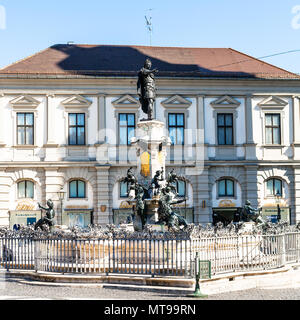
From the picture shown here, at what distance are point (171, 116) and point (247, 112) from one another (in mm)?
4744

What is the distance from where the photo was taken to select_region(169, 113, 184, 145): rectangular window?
37.2m

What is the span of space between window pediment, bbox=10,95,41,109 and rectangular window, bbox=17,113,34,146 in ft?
1.61

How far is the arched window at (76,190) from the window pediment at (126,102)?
17.2 ft

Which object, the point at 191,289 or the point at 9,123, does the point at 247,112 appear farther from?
the point at 191,289

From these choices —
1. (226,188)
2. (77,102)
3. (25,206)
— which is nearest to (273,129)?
(226,188)

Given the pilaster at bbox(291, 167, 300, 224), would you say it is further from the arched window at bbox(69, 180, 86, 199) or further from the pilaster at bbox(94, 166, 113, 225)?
the arched window at bbox(69, 180, 86, 199)

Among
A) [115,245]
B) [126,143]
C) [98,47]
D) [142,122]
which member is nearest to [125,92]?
[126,143]

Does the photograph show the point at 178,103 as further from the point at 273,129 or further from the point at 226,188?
the point at 273,129

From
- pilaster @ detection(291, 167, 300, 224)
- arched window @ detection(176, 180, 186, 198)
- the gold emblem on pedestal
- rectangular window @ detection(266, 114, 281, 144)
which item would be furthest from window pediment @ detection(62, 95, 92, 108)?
the gold emblem on pedestal

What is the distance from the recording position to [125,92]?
36781 millimetres

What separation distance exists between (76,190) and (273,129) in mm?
12806

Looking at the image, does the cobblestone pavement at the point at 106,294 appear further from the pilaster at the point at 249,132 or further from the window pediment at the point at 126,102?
the pilaster at the point at 249,132

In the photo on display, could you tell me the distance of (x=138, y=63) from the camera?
3872 cm

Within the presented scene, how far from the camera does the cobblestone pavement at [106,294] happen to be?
13547 mm
